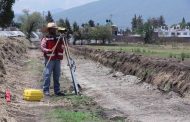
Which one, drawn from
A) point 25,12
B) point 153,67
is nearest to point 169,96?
point 153,67

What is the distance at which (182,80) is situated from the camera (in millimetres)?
18266

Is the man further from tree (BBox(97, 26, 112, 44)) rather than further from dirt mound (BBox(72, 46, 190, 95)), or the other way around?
tree (BBox(97, 26, 112, 44))

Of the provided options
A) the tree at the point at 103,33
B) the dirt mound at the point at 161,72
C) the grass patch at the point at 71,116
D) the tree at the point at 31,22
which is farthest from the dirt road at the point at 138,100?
the tree at the point at 31,22

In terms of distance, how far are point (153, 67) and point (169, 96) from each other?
6.69 metres

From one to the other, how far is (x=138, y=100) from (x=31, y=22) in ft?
378

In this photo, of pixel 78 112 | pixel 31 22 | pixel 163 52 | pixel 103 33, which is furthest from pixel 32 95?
pixel 31 22

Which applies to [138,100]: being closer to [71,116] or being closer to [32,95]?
[32,95]

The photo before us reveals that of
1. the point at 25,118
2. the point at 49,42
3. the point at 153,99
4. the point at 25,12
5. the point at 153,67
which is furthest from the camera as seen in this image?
the point at 25,12

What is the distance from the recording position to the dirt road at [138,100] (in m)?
13.3

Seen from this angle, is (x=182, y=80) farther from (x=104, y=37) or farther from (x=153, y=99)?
(x=104, y=37)

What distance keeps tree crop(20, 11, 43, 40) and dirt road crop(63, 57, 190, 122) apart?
105953 millimetres

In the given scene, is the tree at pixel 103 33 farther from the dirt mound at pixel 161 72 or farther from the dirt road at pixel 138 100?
the dirt road at pixel 138 100

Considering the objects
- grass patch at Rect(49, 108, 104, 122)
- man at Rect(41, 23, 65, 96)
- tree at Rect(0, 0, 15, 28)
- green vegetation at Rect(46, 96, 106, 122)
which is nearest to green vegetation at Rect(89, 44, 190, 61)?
man at Rect(41, 23, 65, 96)

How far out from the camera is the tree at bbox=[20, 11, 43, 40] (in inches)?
5084
